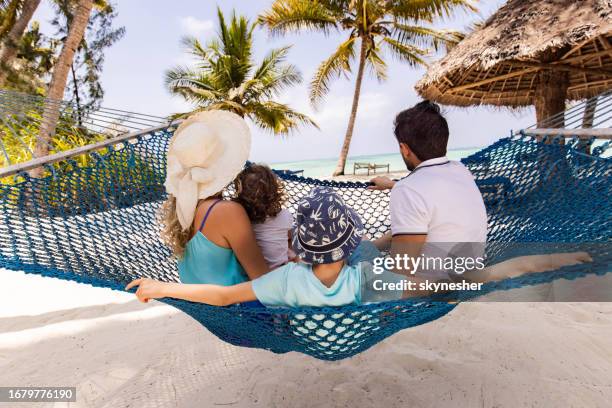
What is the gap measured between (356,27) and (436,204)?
10402 millimetres

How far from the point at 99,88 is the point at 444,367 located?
16.9 m

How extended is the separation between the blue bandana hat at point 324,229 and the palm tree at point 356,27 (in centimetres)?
958

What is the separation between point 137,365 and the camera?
1.63 m

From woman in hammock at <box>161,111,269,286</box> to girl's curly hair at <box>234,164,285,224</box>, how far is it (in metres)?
0.07

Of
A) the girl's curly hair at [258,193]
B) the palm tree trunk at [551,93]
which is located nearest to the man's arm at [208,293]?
the girl's curly hair at [258,193]

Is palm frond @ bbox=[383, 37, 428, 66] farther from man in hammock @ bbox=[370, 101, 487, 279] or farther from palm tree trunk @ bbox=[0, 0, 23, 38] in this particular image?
man in hammock @ bbox=[370, 101, 487, 279]

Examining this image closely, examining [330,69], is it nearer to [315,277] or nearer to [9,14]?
[9,14]

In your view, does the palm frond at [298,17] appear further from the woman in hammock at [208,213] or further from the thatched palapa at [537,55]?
the woman in hammock at [208,213]

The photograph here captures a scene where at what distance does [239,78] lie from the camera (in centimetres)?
1107

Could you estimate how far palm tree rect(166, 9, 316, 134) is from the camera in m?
10.7

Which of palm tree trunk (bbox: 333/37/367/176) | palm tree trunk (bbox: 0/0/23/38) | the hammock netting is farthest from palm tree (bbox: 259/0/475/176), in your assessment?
the hammock netting

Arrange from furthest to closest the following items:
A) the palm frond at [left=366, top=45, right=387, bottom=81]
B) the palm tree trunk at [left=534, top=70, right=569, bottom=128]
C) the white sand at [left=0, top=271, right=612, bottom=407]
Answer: the palm frond at [left=366, top=45, right=387, bottom=81] → the palm tree trunk at [left=534, top=70, right=569, bottom=128] → the white sand at [left=0, top=271, right=612, bottom=407]

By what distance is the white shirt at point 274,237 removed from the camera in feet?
Result: 4.25

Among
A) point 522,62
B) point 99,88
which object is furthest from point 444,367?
point 99,88
